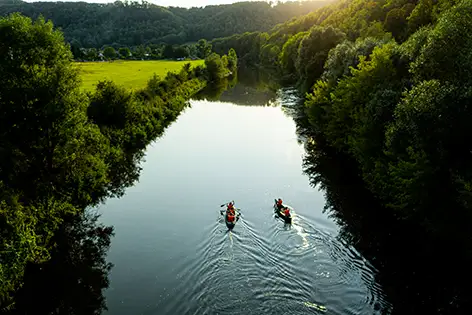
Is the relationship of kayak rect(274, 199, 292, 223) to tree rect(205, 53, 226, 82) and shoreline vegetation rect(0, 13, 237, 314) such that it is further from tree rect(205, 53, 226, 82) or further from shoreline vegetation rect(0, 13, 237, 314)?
tree rect(205, 53, 226, 82)

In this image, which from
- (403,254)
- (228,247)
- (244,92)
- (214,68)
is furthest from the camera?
(214,68)

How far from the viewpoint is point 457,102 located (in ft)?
68.5

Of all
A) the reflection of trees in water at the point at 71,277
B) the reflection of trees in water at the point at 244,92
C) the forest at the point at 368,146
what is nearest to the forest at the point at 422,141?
the forest at the point at 368,146

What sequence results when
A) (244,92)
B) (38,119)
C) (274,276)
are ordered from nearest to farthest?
(274,276), (38,119), (244,92)

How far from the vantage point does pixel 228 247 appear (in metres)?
25.1

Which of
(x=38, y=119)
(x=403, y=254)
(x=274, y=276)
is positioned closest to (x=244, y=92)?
(x=38, y=119)

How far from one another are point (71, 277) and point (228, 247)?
32.8 ft

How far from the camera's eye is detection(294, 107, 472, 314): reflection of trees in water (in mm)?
20344

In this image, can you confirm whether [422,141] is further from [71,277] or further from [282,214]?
[71,277]

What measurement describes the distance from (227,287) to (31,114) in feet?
55.8

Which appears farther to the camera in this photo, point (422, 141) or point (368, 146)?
point (368, 146)

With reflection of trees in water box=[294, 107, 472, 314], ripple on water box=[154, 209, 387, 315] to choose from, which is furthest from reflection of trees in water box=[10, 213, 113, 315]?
reflection of trees in water box=[294, 107, 472, 314]

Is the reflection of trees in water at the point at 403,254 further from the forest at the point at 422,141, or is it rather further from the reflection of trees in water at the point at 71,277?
the reflection of trees in water at the point at 71,277

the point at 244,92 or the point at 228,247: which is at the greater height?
the point at 244,92
